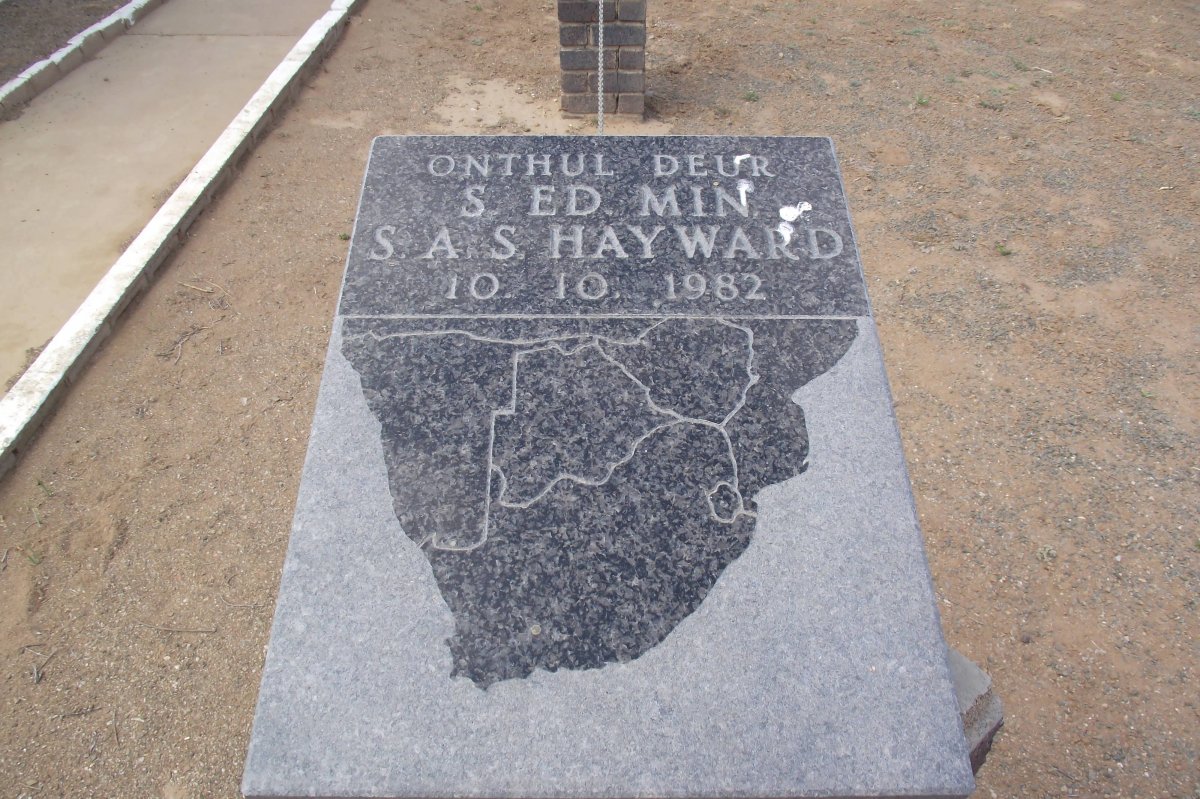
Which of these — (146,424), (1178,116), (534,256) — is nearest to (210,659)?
(146,424)

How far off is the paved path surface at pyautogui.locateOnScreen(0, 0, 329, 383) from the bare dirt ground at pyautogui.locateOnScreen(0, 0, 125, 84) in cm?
35

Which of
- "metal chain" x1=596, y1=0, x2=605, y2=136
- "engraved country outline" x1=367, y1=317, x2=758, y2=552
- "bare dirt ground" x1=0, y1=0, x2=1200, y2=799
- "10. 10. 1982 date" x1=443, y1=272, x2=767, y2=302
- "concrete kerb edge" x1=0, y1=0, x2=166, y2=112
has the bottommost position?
"bare dirt ground" x1=0, y1=0, x2=1200, y2=799

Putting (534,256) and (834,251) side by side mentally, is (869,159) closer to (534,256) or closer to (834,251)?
(834,251)

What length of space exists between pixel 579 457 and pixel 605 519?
15 centimetres

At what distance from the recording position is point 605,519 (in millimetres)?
1647

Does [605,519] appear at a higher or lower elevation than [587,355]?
lower

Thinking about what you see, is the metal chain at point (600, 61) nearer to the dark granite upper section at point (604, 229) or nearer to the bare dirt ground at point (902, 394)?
the bare dirt ground at point (902, 394)

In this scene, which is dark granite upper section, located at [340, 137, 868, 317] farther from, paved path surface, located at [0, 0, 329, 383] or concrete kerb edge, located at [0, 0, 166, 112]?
concrete kerb edge, located at [0, 0, 166, 112]

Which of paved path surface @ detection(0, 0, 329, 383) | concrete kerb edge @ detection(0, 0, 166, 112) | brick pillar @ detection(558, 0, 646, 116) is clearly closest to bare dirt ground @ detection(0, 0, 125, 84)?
concrete kerb edge @ detection(0, 0, 166, 112)

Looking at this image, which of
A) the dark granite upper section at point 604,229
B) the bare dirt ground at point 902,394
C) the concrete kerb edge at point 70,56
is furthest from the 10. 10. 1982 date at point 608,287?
the concrete kerb edge at point 70,56

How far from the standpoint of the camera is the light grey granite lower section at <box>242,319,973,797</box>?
4.71ft

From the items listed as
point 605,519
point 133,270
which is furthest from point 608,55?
point 605,519

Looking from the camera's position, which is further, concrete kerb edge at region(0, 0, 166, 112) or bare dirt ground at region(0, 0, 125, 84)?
bare dirt ground at region(0, 0, 125, 84)

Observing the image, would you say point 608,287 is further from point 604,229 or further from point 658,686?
point 658,686
